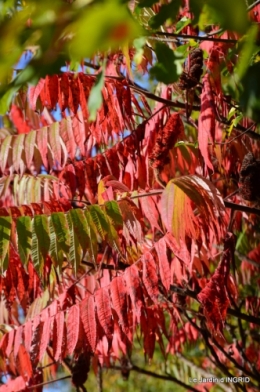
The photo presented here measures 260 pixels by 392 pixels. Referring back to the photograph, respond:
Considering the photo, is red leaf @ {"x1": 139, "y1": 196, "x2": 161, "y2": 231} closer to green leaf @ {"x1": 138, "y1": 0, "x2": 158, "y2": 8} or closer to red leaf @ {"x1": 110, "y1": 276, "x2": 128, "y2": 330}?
red leaf @ {"x1": 110, "y1": 276, "x2": 128, "y2": 330}

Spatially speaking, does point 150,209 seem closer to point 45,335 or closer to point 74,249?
point 74,249

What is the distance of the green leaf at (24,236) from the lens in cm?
237

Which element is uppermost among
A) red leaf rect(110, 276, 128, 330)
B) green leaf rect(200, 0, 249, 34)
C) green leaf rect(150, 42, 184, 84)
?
green leaf rect(150, 42, 184, 84)

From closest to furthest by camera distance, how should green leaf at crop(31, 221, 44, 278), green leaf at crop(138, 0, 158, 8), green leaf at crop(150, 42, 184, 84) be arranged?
green leaf at crop(150, 42, 184, 84), green leaf at crop(138, 0, 158, 8), green leaf at crop(31, 221, 44, 278)

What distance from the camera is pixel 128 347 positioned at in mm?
3072

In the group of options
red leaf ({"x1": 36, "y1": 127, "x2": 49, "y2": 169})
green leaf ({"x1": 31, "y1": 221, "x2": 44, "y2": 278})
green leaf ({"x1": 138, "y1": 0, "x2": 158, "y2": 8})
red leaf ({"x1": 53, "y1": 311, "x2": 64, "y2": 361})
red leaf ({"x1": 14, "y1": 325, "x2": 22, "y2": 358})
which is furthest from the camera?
red leaf ({"x1": 36, "y1": 127, "x2": 49, "y2": 169})

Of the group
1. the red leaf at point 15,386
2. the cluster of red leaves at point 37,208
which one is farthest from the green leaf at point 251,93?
the red leaf at point 15,386

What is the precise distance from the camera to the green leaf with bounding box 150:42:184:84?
125cm

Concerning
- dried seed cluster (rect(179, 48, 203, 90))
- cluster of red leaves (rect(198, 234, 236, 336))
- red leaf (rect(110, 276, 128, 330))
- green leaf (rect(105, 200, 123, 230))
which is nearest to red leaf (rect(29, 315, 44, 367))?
red leaf (rect(110, 276, 128, 330))

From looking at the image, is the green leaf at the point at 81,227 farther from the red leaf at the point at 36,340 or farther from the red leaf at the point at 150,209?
the red leaf at the point at 36,340

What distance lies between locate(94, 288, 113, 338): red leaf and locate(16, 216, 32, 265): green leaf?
1.15 ft

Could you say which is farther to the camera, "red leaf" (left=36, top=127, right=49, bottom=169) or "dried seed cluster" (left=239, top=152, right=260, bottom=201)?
"red leaf" (left=36, top=127, right=49, bottom=169)

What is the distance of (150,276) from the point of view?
2496mm

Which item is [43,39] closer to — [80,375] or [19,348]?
[19,348]
